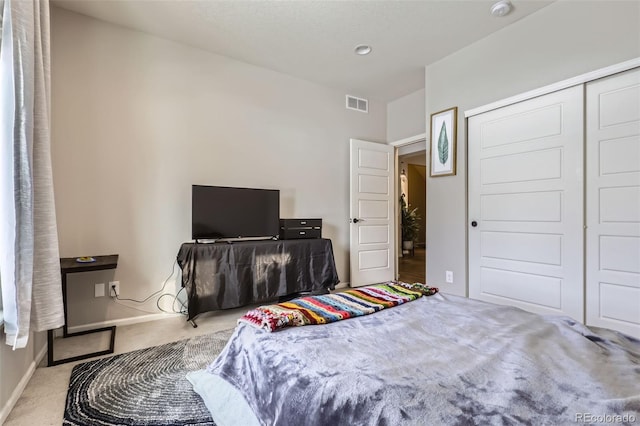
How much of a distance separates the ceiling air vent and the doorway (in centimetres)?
91

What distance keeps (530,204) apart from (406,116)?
2303mm

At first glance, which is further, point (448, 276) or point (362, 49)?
point (448, 276)

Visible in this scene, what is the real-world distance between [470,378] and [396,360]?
0.22 metres

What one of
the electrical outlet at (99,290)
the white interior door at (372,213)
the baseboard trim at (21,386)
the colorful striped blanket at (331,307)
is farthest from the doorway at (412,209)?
the baseboard trim at (21,386)

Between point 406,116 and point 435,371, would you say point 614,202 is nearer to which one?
point 435,371

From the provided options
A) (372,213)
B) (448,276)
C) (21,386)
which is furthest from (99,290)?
(448,276)

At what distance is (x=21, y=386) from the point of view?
5.66 ft

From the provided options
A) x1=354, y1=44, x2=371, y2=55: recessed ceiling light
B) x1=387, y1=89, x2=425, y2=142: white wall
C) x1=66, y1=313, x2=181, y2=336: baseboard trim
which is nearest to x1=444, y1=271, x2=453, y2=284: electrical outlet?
x1=387, y1=89, x2=425, y2=142: white wall

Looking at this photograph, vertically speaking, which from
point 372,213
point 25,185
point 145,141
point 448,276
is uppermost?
point 145,141

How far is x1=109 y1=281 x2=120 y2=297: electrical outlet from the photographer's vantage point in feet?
9.05

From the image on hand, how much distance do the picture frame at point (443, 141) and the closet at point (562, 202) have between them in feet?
0.58

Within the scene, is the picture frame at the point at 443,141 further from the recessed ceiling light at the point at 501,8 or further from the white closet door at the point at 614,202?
the white closet door at the point at 614,202

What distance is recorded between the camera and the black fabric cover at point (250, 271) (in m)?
2.76

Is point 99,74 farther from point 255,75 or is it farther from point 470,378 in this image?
point 470,378
